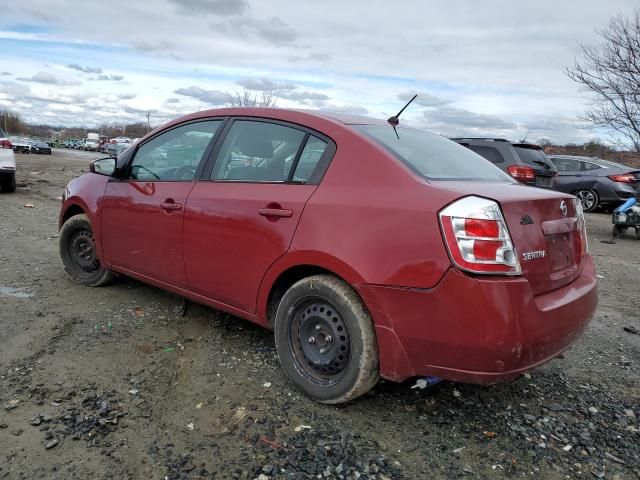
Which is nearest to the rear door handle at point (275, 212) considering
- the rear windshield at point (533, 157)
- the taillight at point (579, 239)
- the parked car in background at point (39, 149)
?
the taillight at point (579, 239)

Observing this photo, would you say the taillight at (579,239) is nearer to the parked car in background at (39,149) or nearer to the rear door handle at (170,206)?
the rear door handle at (170,206)

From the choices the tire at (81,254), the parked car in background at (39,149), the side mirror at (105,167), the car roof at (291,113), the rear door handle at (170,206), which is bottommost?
the parked car in background at (39,149)

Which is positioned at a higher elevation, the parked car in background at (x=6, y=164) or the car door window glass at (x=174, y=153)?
the car door window glass at (x=174, y=153)

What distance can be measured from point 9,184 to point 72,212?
29.1 feet

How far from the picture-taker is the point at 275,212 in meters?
3.05

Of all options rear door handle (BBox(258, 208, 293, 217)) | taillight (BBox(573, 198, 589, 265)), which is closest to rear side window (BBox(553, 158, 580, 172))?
taillight (BBox(573, 198, 589, 265))

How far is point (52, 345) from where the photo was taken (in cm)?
354

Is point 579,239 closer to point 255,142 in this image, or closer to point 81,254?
point 255,142

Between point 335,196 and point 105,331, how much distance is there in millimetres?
2100

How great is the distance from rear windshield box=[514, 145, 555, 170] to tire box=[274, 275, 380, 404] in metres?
8.81

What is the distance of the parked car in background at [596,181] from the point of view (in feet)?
46.0

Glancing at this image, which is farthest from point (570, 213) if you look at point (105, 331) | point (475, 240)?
point (105, 331)

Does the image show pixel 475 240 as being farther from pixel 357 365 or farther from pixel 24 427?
pixel 24 427

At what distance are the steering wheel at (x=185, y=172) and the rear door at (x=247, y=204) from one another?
0.17m
